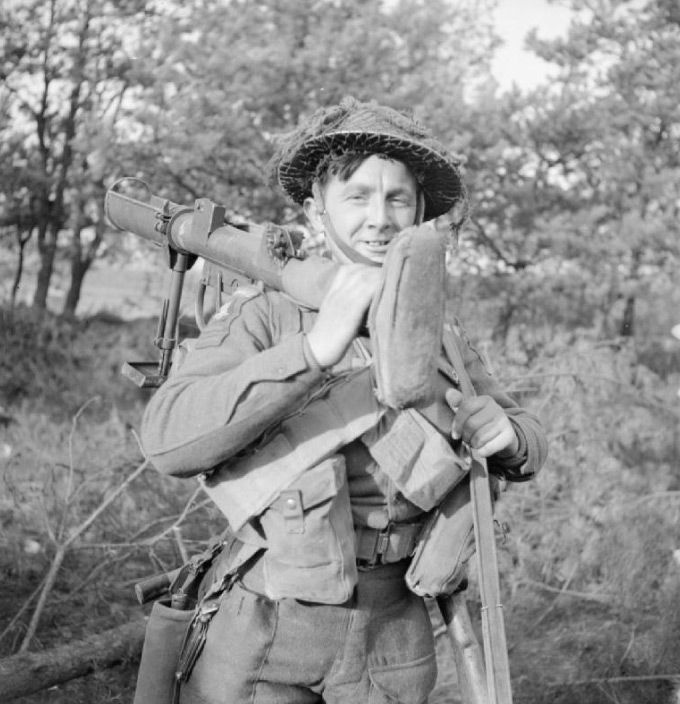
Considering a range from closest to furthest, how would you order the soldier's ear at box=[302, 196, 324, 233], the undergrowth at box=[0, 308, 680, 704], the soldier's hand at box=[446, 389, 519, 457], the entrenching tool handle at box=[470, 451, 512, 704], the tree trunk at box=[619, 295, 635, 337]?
1. the entrenching tool handle at box=[470, 451, 512, 704]
2. the soldier's hand at box=[446, 389, 519, 457]
3. the soldier's ear at box=[302, 196, 324, 233]
4. the undergrowth at box=[0, 308, 680, 704]
5. the tree trunk at box=[619, 295, 635, 337]

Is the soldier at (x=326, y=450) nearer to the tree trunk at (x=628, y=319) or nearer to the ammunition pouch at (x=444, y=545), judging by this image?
the ammunition pouch at (x=444, y=545)

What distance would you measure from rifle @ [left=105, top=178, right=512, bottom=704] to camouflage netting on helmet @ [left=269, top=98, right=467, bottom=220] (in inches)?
7.7

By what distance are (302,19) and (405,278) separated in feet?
31.4

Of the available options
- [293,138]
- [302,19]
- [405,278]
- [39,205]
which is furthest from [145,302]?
A: [405,278]

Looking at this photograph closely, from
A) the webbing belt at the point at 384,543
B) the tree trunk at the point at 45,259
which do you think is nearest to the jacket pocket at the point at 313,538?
the webbing belt at the point at 384,543

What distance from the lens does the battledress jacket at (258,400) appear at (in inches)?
69.6

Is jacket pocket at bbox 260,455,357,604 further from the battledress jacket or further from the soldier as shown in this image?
the battledress jacket

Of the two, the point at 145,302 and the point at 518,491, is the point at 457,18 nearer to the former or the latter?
the point at 145,302

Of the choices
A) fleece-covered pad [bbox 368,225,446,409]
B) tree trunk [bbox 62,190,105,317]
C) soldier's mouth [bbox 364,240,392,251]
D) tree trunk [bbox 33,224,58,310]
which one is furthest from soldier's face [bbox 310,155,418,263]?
tree trunk [bbox 33,224,58,310]

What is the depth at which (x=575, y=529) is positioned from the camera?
240 inches

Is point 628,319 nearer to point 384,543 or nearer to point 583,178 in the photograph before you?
point 583,178

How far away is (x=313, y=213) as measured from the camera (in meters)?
2.42

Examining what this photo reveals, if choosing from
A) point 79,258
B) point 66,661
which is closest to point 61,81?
point 79,258

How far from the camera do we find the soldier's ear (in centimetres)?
236
